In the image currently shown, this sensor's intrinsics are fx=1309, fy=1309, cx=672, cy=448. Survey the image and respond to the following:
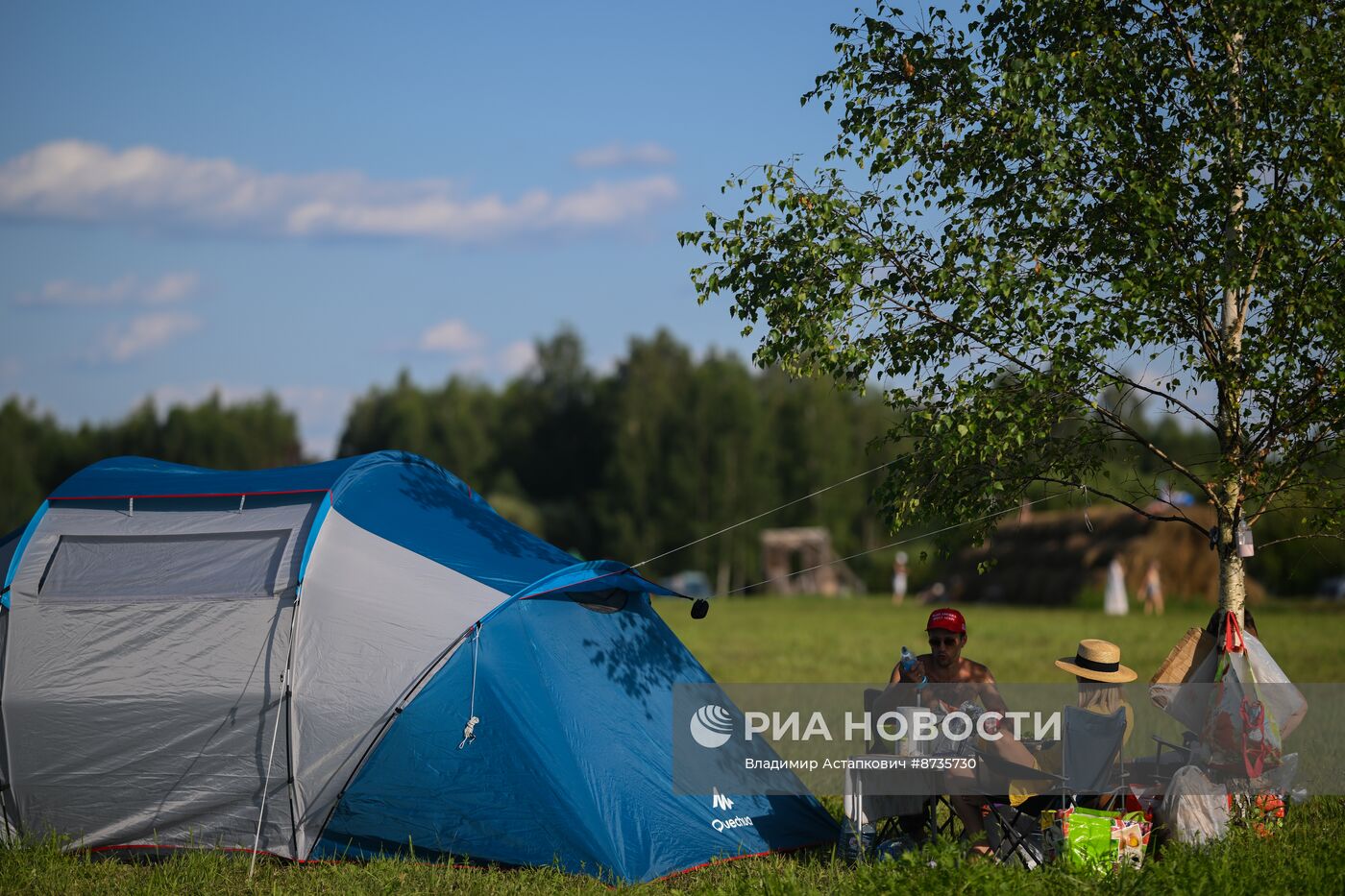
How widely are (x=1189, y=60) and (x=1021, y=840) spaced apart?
4.87 m

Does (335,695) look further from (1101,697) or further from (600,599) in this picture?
(1101,697)

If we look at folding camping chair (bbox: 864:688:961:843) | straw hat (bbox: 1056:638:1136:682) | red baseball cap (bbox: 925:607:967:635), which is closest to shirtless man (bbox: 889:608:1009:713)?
red baseball cap (bbox: 925:607:967:635)

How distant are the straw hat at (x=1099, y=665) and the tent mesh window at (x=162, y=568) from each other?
4888 millimetres

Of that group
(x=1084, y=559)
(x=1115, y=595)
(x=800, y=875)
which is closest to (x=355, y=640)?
(x=800, y=875)

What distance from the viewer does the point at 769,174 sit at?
8227 mm

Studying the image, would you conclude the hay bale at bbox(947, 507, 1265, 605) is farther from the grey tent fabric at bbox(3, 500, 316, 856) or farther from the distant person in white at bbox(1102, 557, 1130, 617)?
the grey tent fabric at bbox(3, 500, 316, 856)

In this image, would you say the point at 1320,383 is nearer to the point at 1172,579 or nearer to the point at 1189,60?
the point at 1189,60

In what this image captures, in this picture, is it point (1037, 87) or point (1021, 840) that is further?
point (1037, 87)

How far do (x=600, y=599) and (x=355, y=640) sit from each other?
1.61 metres

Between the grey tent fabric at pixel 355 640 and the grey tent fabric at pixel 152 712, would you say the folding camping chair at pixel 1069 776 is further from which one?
the grey tent fabric at pixel 152 712

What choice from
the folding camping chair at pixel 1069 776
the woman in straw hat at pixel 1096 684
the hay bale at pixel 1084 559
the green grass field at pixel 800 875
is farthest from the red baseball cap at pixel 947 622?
the hay bale at pixel 1084 559

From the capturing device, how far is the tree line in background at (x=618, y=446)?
72000 mm

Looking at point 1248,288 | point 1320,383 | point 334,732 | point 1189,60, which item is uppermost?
point 1189,60

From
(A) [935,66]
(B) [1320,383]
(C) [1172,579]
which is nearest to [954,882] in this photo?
(B) [1320,383]
